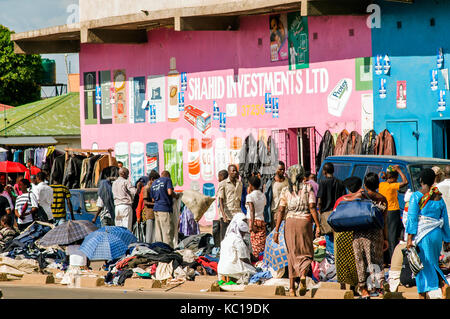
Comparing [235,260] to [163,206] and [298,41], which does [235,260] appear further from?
[298,41]

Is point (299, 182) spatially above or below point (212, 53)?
below

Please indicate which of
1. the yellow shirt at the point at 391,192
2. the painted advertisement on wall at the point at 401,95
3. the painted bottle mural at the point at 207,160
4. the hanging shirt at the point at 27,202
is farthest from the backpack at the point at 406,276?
the painted bottle mural at the point at 207,160

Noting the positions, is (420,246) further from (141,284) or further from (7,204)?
(7,204)

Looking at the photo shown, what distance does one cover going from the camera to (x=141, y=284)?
47.5 feet

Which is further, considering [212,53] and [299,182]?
[212,53]

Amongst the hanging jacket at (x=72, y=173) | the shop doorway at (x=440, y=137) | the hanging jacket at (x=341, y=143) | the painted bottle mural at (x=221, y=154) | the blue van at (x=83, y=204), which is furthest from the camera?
the hanging jacket at (x=72, y=173)

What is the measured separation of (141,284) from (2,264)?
3.18 m

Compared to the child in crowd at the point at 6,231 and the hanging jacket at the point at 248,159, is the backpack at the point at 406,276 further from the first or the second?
the hanging jacket at the point at 248,159

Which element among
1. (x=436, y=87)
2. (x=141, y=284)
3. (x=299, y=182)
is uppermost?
(x=436, y=87)

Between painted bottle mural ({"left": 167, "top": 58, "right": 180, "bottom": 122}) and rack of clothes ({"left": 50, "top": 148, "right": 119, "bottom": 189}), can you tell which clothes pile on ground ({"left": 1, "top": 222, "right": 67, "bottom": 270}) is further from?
painted bottle mural ({"left": 167, "top": 58, "right": 180, "bottom": 122})

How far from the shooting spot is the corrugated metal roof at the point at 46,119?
38.9 meters

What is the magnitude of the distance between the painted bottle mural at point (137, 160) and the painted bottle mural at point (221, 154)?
2950mm

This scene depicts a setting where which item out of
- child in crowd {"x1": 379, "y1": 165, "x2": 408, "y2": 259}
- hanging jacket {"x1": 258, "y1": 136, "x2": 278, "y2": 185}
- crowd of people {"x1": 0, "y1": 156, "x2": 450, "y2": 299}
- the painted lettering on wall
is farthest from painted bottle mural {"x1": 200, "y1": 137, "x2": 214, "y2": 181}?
child in crowd {"x1": 379, "y1": 165, "x2": 408, "y2": 259}

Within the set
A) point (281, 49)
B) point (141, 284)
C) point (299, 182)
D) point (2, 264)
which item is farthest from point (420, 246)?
point (281, 49)
